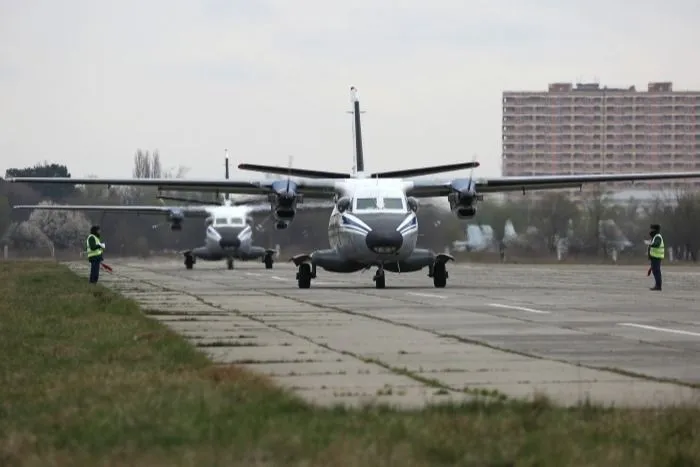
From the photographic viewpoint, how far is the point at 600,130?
172 m

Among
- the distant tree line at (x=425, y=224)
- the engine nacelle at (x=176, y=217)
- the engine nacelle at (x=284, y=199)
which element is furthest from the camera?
the distant tree line at (x=425, y=224)

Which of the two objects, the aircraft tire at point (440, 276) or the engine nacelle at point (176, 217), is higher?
the engine nacelle at point (176, 217)

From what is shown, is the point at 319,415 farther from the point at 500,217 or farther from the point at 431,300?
the point at 500,217

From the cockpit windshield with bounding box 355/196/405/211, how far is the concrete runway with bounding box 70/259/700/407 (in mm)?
2926

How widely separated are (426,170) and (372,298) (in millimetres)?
11201

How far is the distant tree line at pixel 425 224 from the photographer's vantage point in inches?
3054

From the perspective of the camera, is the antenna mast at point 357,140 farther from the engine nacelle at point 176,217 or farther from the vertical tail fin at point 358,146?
the engine nacelle at point 176,217

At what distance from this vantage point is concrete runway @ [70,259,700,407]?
12.0 m

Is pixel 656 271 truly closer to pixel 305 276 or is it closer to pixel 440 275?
pixel 440 275

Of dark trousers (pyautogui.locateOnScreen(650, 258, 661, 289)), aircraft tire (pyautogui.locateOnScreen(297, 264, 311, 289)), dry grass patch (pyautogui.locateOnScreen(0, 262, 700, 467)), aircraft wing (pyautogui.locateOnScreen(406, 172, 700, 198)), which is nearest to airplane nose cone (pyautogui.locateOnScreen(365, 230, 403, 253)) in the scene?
aircraft tire (pyautogui.locateOnScreen(297, 264, 311, 289))

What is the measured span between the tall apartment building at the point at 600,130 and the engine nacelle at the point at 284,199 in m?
126

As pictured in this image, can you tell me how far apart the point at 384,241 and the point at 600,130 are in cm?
14310

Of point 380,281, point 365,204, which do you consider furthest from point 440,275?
point 365,204

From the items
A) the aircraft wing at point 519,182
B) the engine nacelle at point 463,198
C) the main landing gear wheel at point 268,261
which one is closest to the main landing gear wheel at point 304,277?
the aircraft wing at point 519,182
